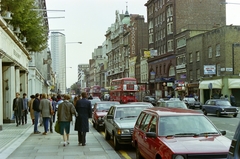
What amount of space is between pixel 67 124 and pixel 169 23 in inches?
2390

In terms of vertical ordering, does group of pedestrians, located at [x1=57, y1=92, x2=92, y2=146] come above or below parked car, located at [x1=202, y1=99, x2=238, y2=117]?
above

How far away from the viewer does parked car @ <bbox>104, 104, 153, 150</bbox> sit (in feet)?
40.0

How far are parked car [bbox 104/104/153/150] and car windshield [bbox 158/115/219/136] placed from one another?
3.56 m

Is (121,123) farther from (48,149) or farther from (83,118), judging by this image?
(48,149)

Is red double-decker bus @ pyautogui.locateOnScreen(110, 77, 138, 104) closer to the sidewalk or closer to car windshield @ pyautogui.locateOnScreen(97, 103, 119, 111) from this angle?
car windshield @ pyautogui.locateOnScreen(97, 103, 119, 111)

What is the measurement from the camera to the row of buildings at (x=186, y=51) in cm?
4931

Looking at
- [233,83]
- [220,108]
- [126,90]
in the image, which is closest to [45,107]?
[220,108]

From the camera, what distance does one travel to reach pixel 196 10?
70.2 metres

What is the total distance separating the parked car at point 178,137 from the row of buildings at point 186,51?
3769 cm

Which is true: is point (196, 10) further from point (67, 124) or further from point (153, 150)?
point (153, 150)

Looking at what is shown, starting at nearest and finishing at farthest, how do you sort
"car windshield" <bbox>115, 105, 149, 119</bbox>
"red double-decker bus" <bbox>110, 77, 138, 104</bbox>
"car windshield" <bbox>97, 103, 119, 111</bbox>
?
"car windshield" <bbox>115, 105, 149, 119</bbox> < "car windshield" <bbox>97, 103, 119, 111</bbox> < "red double-decker bus" <bbox>110, 77, 138, 104</bbox>

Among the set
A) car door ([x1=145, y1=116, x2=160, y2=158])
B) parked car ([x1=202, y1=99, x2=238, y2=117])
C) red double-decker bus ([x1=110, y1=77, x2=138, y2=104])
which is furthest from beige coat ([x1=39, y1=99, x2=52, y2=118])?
red double-decker bus ([x1=110, y1=77, x2=138, y2=104])

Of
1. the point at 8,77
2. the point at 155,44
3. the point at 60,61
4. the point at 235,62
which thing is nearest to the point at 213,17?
the point at 155,44

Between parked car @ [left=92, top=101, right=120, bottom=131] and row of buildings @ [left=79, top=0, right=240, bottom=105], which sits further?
row of buildings @ [left=79, top=0, right=240, bottom=105]
